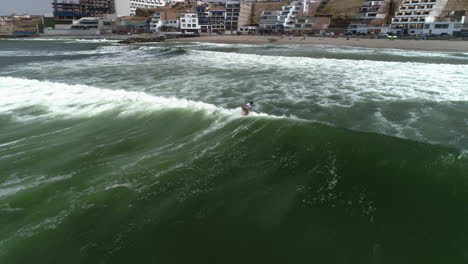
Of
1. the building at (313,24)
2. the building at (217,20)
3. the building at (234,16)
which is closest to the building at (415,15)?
the building at (313,24)

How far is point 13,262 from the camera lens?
5.40 m

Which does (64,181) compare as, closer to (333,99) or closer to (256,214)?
(256,214)

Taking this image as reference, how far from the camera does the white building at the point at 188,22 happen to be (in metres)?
109

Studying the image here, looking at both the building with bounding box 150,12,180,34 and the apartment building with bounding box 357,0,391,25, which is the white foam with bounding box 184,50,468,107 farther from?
the building with bounding box 150,12,180,34

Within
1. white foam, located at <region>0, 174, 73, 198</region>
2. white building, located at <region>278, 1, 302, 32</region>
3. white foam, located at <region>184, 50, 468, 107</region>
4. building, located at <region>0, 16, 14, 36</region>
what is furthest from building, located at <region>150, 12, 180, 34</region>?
white foam, located at <region>0, 174, 73, 198</region>

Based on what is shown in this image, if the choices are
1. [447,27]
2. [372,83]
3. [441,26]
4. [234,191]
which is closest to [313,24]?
[441,26]

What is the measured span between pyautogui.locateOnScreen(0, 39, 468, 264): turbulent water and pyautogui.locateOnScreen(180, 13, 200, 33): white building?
10265 cm

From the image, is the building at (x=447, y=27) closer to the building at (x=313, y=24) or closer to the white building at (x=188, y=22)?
the building at (x=313, y=24)

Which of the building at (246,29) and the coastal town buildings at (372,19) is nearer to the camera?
the coastal town buildings at (372,19)

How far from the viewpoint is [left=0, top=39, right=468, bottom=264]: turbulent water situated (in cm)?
555

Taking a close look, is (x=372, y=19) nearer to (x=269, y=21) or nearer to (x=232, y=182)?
(x=269, y=21)

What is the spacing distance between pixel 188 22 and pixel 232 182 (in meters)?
113

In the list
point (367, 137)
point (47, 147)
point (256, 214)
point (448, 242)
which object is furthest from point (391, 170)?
point (47, 147)

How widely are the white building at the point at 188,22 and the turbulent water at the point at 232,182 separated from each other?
103 meters
